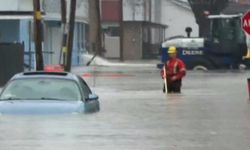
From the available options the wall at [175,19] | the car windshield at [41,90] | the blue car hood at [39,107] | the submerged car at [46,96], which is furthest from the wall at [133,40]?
the blue car hood at [39,107]

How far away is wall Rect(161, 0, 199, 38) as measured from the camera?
9219 centimetres

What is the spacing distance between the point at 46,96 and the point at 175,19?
251 ft

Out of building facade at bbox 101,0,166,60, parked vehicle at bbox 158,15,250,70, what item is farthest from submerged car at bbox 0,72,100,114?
building facade at bbox 101,0,166,60

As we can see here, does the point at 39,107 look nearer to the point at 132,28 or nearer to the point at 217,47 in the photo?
the point at 217,47

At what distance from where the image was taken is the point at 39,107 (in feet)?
55.6

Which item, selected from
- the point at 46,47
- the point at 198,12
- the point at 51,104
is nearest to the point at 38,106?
the point at 51,104

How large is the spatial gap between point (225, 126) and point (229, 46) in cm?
2814

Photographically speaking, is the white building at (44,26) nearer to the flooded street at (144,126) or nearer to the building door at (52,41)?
the building door at (52,41)

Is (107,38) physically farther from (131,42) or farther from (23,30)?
(23,30)

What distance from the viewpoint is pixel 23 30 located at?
153ft

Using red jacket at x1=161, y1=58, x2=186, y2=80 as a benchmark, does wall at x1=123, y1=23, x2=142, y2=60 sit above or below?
below

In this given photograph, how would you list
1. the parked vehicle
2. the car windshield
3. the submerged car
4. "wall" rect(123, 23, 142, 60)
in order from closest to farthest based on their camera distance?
the submerged car < the car windshield < the parked vehicle < "wall" rect(123, 23, 142, 60)

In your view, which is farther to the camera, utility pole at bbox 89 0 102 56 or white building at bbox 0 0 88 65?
utility pole at bbox 89 0 102 56

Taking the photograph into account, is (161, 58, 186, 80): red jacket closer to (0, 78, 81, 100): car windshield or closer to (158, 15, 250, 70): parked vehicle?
(0, 78, 81, 100): car windshield
